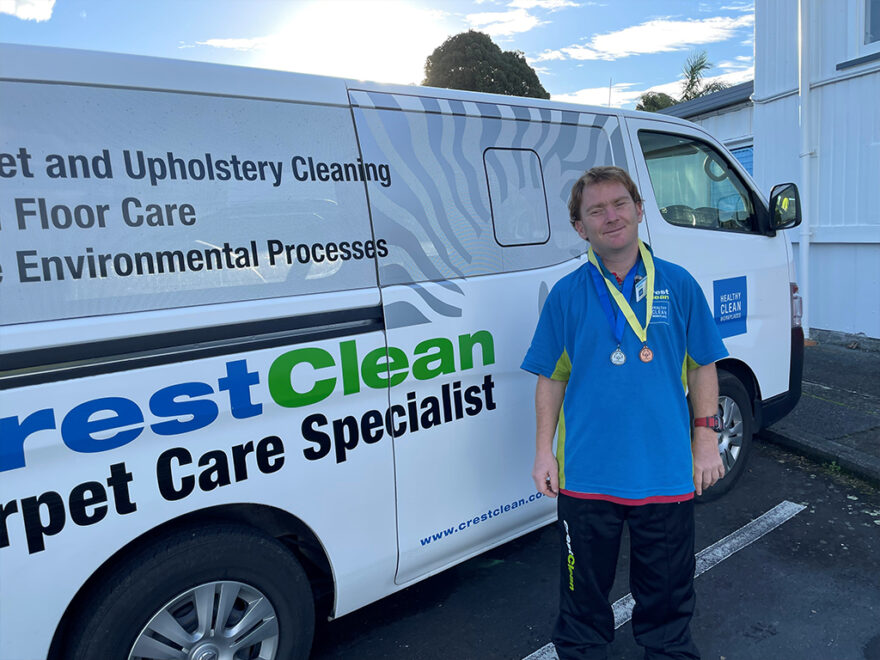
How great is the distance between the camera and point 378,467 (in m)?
2.33

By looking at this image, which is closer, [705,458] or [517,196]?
[705,458]

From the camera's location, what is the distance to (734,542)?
11.2ft

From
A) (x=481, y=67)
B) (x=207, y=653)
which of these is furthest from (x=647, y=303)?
(x=481, y=67)

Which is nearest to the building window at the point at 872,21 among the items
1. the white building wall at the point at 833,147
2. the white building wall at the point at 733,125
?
the white building wall at the point at 833,147

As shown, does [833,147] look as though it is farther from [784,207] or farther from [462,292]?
[462,292]

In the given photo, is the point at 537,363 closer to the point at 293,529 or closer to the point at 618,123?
the point at 293,529

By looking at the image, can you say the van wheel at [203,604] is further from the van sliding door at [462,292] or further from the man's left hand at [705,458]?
the man's left hand at [705,458]

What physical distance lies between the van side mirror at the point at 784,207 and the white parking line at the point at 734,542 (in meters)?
1.63

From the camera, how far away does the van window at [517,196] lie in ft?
8.96

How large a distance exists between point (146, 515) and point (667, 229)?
2.70m

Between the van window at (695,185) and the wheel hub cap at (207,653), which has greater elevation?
the van window at (695,185)

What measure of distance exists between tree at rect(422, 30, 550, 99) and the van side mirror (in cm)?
2273

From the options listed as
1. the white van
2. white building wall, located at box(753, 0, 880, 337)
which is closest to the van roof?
the white van

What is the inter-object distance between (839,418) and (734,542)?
2268 mm
